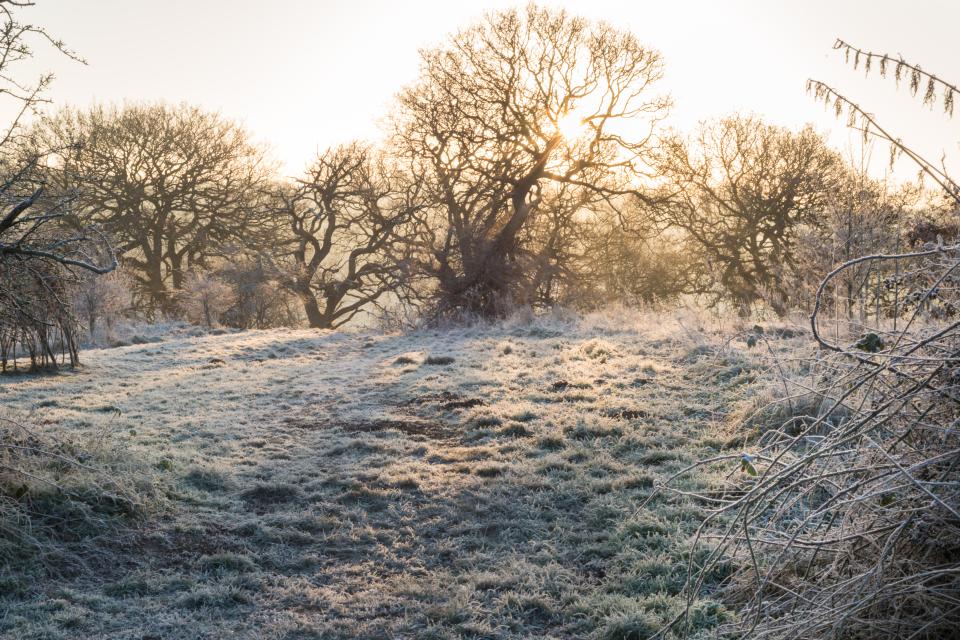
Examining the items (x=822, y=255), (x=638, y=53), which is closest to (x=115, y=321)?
(x=638, y=53)

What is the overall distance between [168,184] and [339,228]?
718cm

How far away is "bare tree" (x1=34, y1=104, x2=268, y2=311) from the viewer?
26219 millimetres

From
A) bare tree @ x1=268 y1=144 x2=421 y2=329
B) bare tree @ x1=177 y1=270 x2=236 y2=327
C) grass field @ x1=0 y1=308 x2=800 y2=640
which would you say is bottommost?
grass field @ x1=0 y1=308 x2=800 y2=640

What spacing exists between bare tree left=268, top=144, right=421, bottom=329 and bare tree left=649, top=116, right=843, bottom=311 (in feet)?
36.4

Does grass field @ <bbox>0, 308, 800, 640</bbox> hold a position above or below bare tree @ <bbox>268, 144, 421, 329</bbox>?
below

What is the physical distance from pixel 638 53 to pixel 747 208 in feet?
25.1

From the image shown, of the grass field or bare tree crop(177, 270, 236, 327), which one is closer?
the grass field

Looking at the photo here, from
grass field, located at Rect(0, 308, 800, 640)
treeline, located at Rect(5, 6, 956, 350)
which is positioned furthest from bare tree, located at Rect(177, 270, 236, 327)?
grass field, located at Rect(0, 308, 800, 640)

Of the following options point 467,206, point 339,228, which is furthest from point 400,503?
point 339,228

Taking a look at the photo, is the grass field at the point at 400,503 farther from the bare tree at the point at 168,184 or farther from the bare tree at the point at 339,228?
the bare tree at the point at 168,184

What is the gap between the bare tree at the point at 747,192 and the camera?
72.6 ft

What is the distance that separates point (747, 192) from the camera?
23484 mm

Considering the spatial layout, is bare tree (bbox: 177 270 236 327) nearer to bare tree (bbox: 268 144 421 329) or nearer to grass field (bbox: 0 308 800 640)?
bare tree (bbox: 268 144 421 329)

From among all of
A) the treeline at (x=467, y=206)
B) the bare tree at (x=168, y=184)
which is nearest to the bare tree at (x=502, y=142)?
the treeline at (x=467, y=206)
